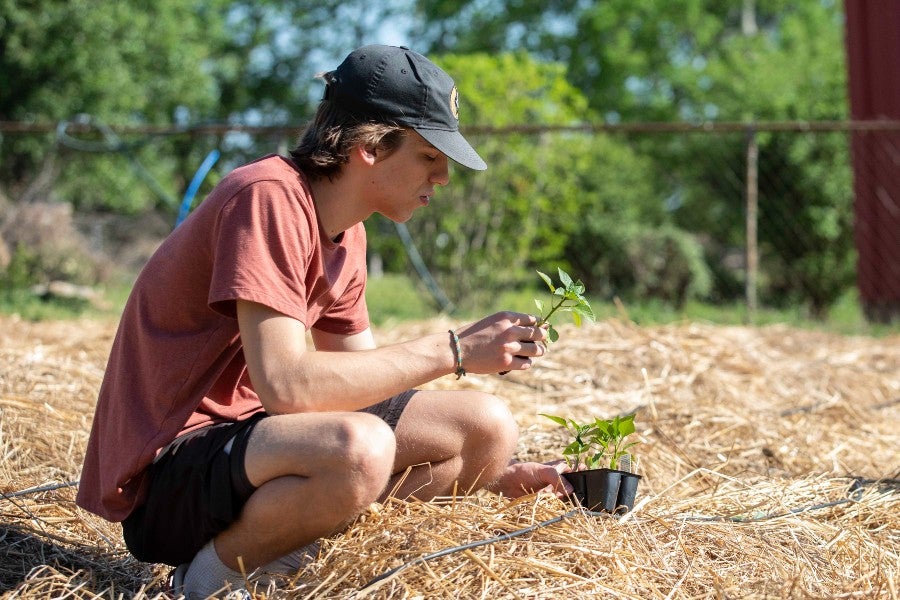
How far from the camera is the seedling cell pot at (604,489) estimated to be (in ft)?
7.95

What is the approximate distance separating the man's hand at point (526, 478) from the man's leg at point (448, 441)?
0.13 m

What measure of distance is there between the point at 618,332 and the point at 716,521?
8.50 feet

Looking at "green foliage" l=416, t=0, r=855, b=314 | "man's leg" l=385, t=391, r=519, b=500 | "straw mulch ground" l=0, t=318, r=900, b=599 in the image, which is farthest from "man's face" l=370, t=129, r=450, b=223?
"green foliage" l=416, t=0, r=855, b=314

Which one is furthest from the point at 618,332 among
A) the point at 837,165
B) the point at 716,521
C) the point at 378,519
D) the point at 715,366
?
the point at 837,165

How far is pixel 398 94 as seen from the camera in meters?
2.17

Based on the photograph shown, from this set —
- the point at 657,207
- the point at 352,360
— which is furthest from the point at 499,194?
the point at 657,207

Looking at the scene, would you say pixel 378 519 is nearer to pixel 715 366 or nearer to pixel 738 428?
pixel 738 428

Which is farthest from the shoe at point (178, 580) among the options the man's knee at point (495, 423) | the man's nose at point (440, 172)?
the man's nose at point (440, 172)

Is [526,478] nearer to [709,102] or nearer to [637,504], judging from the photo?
[637,504]

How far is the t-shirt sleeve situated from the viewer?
6.43ft

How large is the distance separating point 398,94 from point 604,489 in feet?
3.51

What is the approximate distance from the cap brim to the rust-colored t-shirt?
294mm

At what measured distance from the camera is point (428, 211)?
8.09m

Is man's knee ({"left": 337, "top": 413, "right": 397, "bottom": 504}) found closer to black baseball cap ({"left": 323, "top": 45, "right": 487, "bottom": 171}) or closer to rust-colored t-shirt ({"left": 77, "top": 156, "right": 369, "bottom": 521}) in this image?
rust-colored t-shirt ({"left": 77, "top": 156, "right": 369, "bottom": 521})
